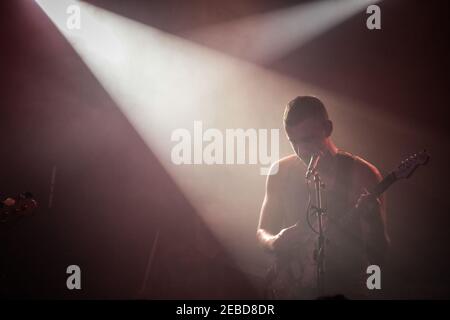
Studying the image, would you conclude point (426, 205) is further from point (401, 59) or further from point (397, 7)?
point (397, 7)

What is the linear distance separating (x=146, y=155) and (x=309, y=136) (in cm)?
146

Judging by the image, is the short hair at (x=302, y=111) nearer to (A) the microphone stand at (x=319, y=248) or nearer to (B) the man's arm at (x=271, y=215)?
(B) the man's arm at (x=271, y=215)

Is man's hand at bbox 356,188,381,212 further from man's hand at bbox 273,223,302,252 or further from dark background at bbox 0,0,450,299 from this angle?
dark background at bbox 0,0,450,299

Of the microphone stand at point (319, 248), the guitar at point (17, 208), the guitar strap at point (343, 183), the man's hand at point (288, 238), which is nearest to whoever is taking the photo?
the microphone stand at point (319, 248)

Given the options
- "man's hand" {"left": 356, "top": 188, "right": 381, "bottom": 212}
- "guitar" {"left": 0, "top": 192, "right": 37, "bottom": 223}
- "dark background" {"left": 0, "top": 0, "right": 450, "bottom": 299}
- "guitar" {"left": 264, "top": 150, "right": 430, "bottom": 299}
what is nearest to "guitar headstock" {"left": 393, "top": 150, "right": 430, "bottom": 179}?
"guitar" {"left": 264, "top": 150, "right": 430, "bottom": 299}

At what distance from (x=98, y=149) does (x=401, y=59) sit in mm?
2617

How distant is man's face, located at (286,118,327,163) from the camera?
324 cm

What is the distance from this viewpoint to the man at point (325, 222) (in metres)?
3.04

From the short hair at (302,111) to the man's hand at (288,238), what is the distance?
0.75 meters

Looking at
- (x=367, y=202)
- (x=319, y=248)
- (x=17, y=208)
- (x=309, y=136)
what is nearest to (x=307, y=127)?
(x=309, y=136)

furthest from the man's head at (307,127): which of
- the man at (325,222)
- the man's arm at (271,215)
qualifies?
the man's arm at (271,215)

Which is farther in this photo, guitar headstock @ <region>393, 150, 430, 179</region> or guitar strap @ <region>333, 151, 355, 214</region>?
guitar strap @ <region>333, 151, 355, 214</region>

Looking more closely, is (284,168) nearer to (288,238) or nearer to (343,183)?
(343,183)
